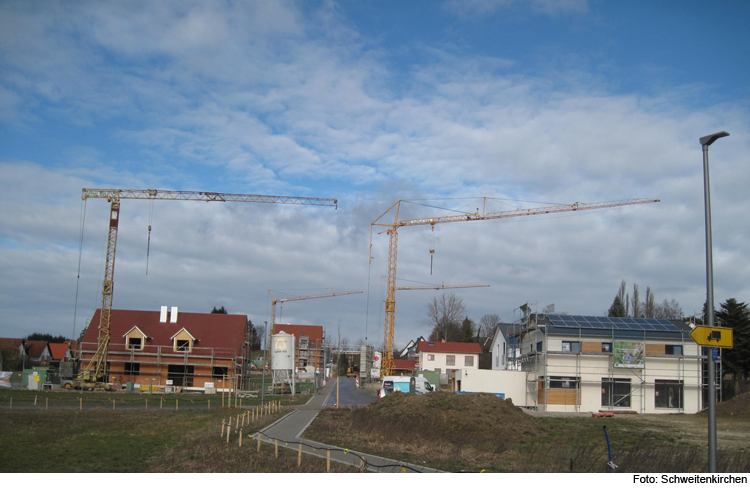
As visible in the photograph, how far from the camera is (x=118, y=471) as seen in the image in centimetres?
1558

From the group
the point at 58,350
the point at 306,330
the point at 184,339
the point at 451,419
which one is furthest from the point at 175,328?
the point at 306,330

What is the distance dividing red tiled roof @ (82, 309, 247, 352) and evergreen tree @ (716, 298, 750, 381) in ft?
155

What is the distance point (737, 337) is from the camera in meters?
A: 49.9

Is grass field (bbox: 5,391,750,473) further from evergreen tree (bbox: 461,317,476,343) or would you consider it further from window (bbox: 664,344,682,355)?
evergreen tree (bbox: 461,317,476,343)

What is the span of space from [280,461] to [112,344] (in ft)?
167

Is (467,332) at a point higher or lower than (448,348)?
higher

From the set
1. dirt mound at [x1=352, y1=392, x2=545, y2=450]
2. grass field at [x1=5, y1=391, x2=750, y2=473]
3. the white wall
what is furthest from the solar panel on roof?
dirt mound at [x1=352, y1=392, x2=545, y2=450]

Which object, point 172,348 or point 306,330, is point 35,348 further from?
point 172,348

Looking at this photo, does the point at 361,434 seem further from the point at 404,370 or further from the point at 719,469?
the point at 404,370

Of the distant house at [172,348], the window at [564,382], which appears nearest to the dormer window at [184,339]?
the distant house at [172,348]

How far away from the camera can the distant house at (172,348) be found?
60.0 meters

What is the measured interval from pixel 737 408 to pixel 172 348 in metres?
51.1

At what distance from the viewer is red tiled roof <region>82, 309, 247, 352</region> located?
205 ft

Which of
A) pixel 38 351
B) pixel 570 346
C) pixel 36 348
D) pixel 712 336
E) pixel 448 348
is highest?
pixel 712 336
